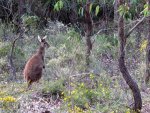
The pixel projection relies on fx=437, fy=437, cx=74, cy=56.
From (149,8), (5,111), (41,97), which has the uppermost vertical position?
(149,8)

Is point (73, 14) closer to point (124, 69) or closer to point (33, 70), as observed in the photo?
point (33, 70)

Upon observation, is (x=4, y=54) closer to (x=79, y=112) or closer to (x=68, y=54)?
(x=68, y=54)

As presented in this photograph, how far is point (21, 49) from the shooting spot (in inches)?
432

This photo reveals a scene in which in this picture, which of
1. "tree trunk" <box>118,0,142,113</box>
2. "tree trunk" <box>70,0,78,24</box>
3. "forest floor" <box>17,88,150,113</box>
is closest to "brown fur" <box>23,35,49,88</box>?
"forest floor" <box>17,88,150,113</box>

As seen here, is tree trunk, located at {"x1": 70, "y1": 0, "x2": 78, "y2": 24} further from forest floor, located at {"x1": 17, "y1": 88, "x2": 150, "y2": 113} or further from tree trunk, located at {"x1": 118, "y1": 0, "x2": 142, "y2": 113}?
tree trunk, located at {"x1": 118, "y1": 0, "x2": 142, "y2": 113}

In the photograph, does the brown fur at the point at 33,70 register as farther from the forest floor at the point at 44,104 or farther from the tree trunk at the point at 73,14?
the tree trunk at the point at 73,14

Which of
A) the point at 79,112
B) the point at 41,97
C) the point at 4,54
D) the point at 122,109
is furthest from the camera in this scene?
the point at 4,54

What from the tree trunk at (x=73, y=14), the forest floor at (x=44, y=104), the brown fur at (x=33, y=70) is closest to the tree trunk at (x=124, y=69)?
the forest floor at (x=44, y=104)

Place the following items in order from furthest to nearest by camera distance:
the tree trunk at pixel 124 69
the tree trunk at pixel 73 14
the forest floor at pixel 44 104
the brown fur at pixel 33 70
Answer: the tree trunk at pixel 73 14 → the brown fur at pixel 33 70 → the forest floor at pixel 44 104 → the tree trunk at pixel 124 69

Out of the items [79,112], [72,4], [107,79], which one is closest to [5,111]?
[79,112]

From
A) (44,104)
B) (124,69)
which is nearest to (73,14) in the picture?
(44,104)

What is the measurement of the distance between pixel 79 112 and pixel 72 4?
8021 mm

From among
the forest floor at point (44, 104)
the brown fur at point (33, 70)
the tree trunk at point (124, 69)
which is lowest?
the forest floor at point (44, 104)

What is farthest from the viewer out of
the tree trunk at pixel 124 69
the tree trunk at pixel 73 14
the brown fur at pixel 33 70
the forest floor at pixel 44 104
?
the tree trunk at pixel 73 14
